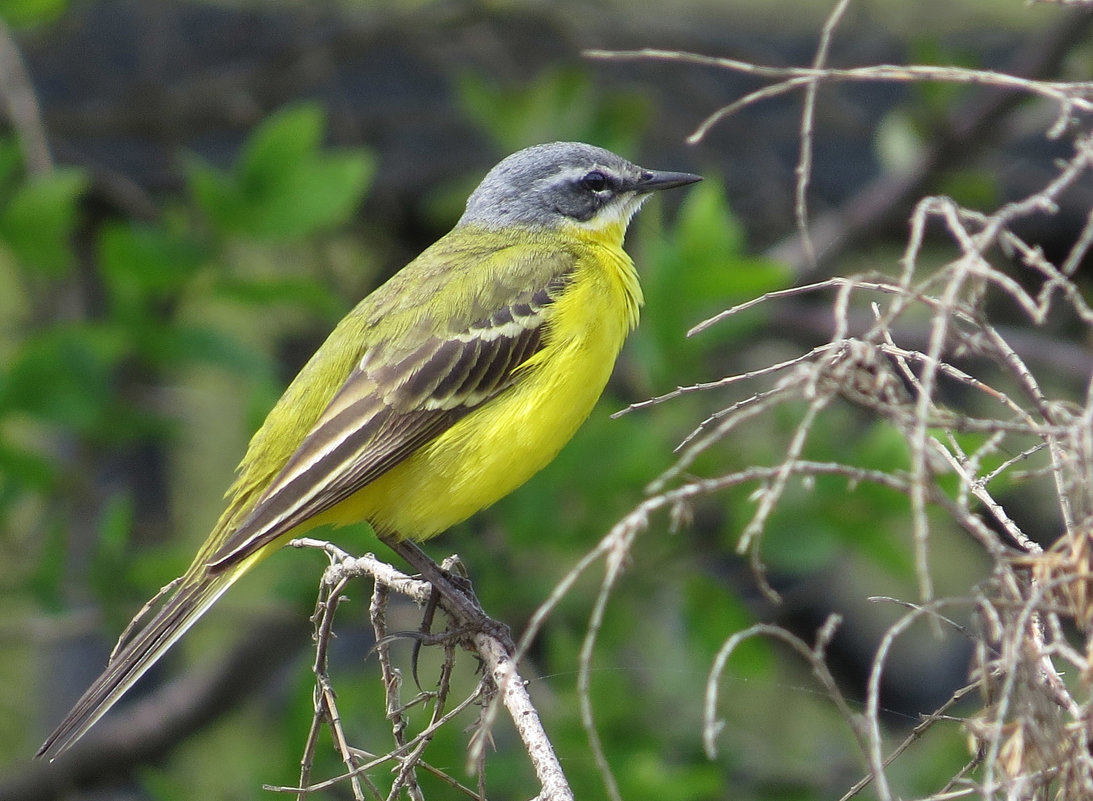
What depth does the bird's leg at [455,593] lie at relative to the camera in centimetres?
378

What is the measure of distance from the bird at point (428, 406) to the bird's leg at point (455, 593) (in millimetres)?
47

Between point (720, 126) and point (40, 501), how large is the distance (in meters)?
3.79

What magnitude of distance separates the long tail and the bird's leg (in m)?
0.55

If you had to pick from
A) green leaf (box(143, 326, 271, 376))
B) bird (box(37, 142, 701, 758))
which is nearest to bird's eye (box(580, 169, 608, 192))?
bird (box(37, 142, 701, 758))

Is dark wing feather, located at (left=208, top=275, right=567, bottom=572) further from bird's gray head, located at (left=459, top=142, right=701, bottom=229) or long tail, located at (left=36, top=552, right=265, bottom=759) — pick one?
bird's gray head, located at (left=459, top=142, right=701, bottom=229)

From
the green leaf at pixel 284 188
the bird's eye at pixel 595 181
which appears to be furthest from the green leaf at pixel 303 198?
the bird's eye at pixel 595 181

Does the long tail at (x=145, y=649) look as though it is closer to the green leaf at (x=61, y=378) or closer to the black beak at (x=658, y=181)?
the green leaf at (x=61, y=378)

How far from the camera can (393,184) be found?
705cm

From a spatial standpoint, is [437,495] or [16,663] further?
[16,663]

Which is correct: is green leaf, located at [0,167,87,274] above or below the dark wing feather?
above

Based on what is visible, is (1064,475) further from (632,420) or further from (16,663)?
(16,663)

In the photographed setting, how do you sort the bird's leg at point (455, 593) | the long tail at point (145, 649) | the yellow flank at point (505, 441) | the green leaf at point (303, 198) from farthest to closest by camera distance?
1. the green leaf at point (303, 198)
2. the yellow flank at point (505, 441)
3. the bird's leg at point (455, 593)
4. the long tail at point (145, 649)

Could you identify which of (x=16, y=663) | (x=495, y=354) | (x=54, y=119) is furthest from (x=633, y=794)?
(x=16, y=663)

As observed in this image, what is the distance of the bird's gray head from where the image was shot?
5.07 metres
